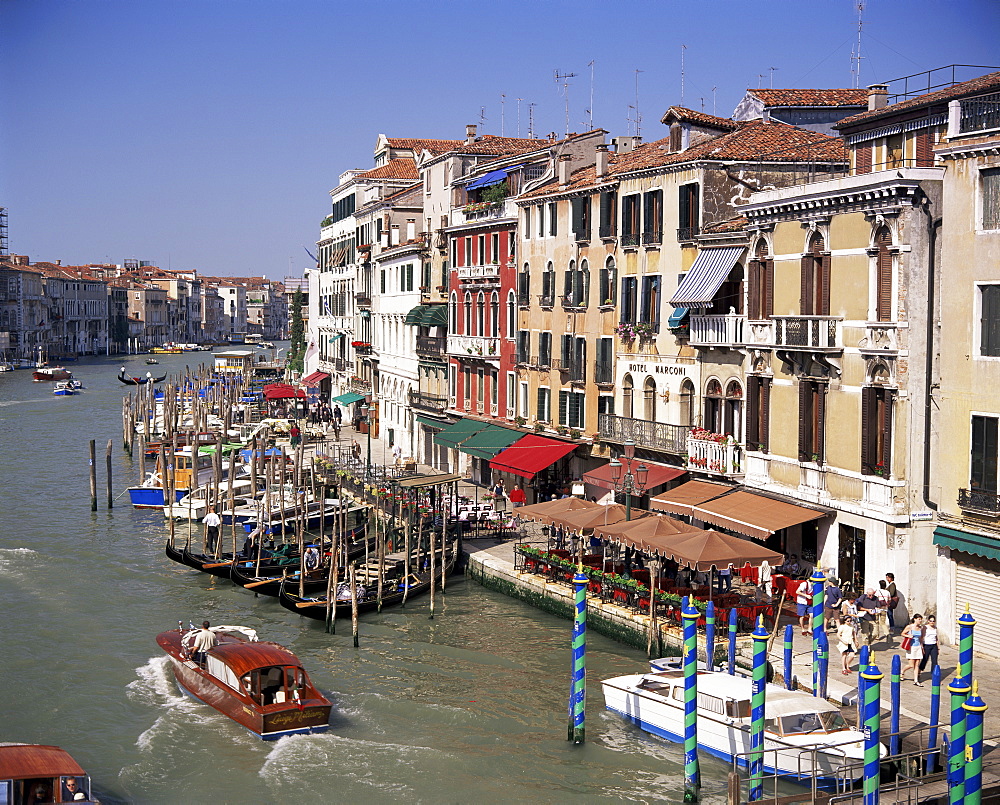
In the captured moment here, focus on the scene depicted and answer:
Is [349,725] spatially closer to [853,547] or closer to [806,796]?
[806,796]

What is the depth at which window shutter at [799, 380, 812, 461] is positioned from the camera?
23.7 metres

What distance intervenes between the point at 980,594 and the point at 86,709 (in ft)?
49.7

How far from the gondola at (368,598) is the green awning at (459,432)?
7398mm

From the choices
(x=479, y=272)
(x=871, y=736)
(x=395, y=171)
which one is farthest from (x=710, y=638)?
(x=395, y=171)

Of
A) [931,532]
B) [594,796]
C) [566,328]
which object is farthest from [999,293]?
[566,328]

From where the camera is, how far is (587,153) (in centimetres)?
3600

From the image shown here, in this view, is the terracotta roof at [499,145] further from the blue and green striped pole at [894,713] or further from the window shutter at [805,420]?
the blue and green striped pole at [894,713]

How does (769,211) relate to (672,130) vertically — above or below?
below

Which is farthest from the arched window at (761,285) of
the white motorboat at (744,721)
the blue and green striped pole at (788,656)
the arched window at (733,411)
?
the blue and green striped pole at (788,656)

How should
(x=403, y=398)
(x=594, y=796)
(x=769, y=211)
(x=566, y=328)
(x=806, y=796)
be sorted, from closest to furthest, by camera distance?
(x=806, y=796)
(x=594, y=796)
(x=769, y=211)
(x=566, y=328)
(x=403, y=398)

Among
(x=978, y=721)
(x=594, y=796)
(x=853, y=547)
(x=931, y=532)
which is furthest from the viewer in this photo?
(x=853, y=547)

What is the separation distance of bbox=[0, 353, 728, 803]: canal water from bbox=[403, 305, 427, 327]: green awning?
1408cm

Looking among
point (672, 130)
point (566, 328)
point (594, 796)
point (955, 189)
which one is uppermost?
point (672, 130)

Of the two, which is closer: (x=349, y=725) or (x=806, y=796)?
(x=806, y=796)
